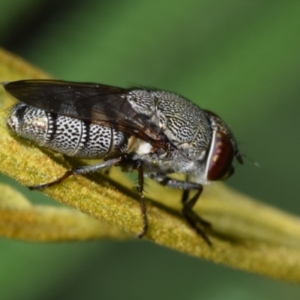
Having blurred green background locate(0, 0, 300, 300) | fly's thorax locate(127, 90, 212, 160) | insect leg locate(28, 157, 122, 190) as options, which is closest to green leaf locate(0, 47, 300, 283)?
insect leg locate(28, 157, 122, 190)

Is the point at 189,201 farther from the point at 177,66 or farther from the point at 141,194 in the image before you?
the point at 177,66

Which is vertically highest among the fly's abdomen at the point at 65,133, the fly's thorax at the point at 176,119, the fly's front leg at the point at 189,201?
the fly's thorax at the point at 176,119

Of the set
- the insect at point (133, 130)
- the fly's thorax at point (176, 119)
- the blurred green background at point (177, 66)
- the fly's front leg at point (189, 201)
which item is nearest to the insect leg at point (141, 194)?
the insect at point (133, 130)

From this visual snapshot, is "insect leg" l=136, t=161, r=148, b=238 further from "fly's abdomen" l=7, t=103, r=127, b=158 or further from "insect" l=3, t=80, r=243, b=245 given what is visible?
"fly's abdomen" l=7, t=103, r=127, b=158

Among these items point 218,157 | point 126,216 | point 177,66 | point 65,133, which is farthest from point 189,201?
point 177,66

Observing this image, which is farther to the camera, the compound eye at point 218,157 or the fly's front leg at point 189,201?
the compound eye at point 218,157

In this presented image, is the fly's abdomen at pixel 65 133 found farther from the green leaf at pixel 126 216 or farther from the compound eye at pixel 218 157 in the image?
the compound eye at pixel 218 157
